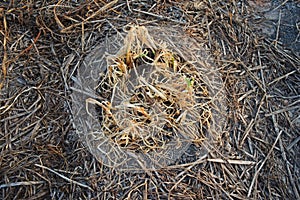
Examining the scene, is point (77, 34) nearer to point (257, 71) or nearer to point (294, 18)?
point (257, 71)

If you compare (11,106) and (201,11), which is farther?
(201,11)

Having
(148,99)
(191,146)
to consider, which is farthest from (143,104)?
(191,146)

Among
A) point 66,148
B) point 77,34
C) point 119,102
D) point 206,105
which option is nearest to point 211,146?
point 206,105

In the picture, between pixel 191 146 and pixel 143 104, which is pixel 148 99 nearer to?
pixel 143 104
